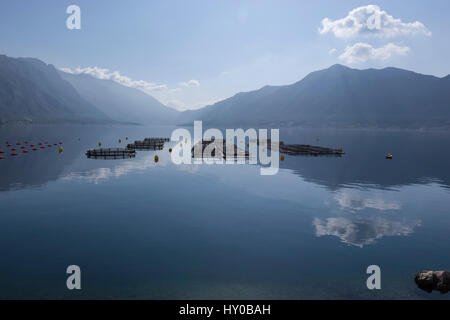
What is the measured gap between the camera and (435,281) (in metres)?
18.6

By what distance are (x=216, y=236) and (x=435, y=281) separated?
15874 mm

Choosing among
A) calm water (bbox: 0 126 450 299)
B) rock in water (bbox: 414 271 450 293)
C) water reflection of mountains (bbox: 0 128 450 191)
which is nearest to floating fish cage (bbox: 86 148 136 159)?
water reflection of mountains (bbox: 0 128 450 191)

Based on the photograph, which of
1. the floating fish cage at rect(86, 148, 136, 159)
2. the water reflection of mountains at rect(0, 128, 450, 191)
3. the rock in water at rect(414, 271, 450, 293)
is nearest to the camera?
the rock in water at rect(414, 271, 450, 293)

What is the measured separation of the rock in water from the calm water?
0.58 m

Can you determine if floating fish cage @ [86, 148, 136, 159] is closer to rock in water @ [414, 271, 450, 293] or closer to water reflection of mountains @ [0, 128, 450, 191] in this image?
water reflection of mountains @ [0, 128, 450, 191]

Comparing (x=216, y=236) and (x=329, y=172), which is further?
(x=329, y=172)

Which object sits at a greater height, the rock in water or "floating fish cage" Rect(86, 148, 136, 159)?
"floating fish cage" Rect(86, 148, 136, 159)

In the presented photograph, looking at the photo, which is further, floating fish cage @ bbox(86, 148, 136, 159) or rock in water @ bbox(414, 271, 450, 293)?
floating fish cage @ bbox(86, 148, 136, 159)

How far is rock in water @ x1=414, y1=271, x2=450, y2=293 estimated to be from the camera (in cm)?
1848

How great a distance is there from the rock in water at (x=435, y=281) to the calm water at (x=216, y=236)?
22.7 inches

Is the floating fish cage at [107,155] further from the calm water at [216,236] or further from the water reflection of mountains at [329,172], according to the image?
the calm water at [216,236]

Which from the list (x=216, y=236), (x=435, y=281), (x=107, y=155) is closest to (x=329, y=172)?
(x=216, y=236)

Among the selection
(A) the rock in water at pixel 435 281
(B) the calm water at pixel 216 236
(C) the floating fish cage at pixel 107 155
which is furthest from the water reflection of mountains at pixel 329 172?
(A) the rock in water at pixel 435 281

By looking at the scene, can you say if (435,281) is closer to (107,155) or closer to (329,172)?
(329,172)
